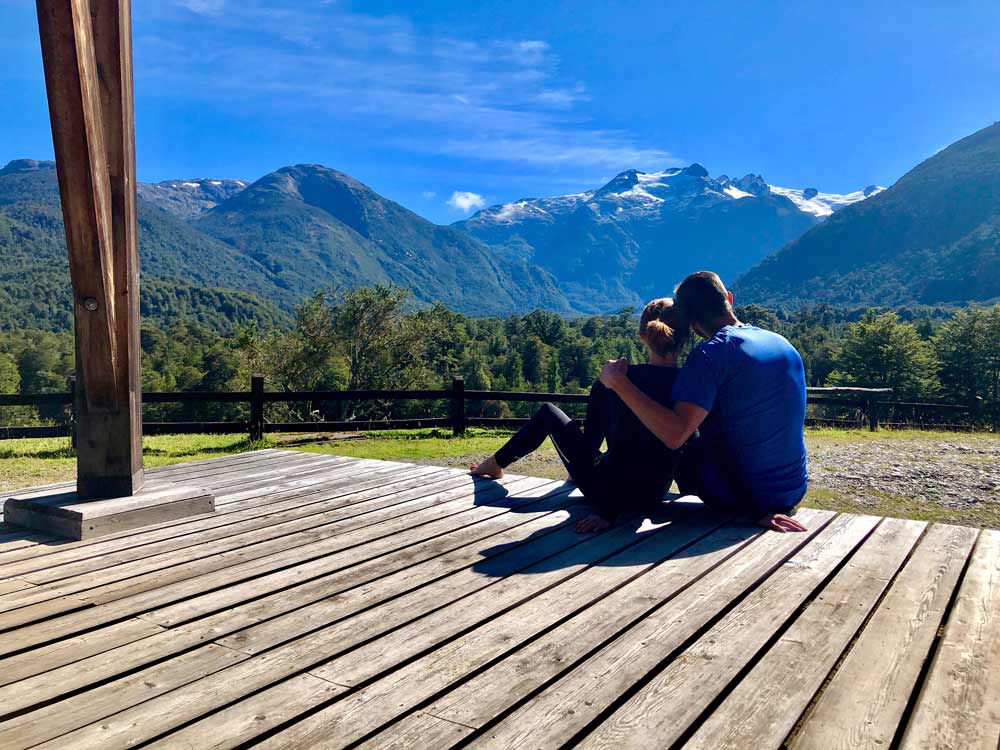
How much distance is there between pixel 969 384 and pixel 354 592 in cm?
4574

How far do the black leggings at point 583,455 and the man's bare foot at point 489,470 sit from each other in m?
0.09

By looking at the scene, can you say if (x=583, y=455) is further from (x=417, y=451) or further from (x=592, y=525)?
(x=417, y=451)

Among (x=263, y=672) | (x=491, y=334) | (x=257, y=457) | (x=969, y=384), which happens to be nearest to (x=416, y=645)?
(x=263, y=672)

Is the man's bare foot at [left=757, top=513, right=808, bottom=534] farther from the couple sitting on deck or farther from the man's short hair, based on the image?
the man's short hair

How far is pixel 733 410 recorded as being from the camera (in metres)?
3.06

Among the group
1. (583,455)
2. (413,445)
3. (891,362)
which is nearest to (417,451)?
(413,445)

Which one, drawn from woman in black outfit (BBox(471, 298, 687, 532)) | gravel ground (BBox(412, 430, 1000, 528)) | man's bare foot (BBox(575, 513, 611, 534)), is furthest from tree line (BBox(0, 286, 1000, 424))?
man's bare foot (BBox(575, 513, 611, 534))

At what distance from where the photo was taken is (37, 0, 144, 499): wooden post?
2.73 metres

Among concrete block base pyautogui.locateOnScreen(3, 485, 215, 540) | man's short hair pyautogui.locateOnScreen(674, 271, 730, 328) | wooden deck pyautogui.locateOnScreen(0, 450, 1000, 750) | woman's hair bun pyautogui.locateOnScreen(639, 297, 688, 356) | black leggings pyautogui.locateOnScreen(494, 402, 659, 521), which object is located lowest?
wooden deck pyautogui.locateOnScreen(0, 450, 1000, 750)

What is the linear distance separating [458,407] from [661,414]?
9.76m

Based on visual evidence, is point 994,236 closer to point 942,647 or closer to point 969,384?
point 969,384

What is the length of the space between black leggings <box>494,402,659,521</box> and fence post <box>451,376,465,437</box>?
8208mm

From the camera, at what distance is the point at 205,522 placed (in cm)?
338

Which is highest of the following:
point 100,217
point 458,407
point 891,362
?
point 100,217
